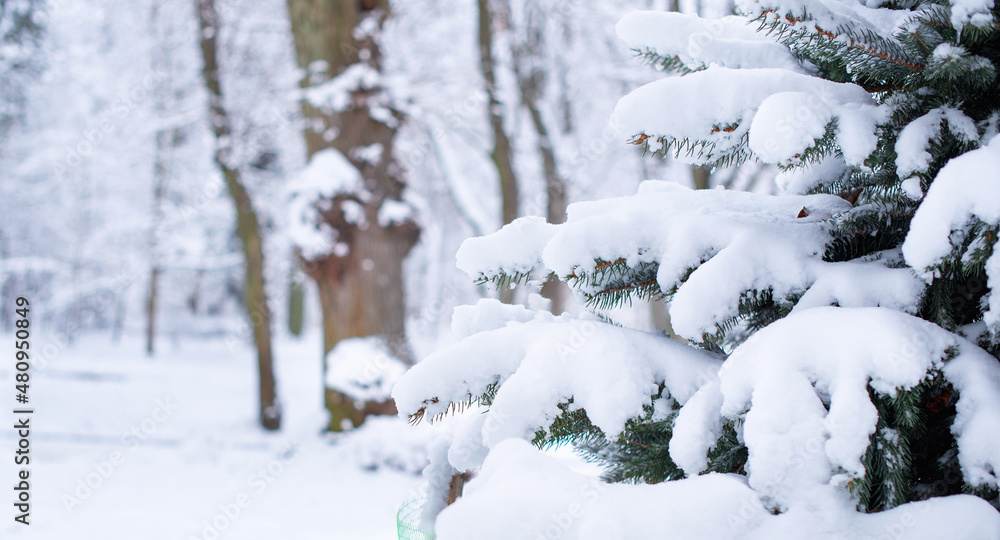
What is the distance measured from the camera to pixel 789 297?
50.1 inches

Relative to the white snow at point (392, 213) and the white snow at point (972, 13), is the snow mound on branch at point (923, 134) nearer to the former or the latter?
the white snow at point (972, 13)

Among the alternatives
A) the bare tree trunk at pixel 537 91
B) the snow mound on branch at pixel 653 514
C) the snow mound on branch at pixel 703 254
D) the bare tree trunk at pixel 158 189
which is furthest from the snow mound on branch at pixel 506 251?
the bare tree trunk at pixel 158 189

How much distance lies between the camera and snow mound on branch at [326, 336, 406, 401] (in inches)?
230

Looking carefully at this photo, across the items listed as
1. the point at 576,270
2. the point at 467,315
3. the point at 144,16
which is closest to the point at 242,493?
the point at 467,315

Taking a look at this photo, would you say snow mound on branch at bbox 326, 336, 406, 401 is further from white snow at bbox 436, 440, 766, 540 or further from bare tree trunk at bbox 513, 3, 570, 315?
white snow at bbox 436, 440, 766, 540

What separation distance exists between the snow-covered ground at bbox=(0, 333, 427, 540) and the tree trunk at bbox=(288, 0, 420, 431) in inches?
Answer: 25.0

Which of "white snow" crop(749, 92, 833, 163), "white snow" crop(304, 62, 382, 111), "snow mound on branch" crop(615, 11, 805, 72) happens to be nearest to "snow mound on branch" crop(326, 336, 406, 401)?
"white snow" crop(304, 62, 382, 111)

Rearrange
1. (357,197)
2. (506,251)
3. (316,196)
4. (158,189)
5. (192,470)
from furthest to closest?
(158,189) < (192,470) < (357,197) < (316,196) < (506,251)

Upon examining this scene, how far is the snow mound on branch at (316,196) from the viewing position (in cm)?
562

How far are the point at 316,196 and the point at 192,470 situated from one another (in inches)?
114

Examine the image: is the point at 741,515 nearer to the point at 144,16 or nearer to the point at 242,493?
the point at 242,493

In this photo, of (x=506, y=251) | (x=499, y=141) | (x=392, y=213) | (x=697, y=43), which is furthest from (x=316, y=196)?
(x=697, y=43)

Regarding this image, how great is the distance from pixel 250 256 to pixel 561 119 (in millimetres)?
6510

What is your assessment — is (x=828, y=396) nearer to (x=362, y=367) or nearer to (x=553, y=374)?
(x=553, y=374)
